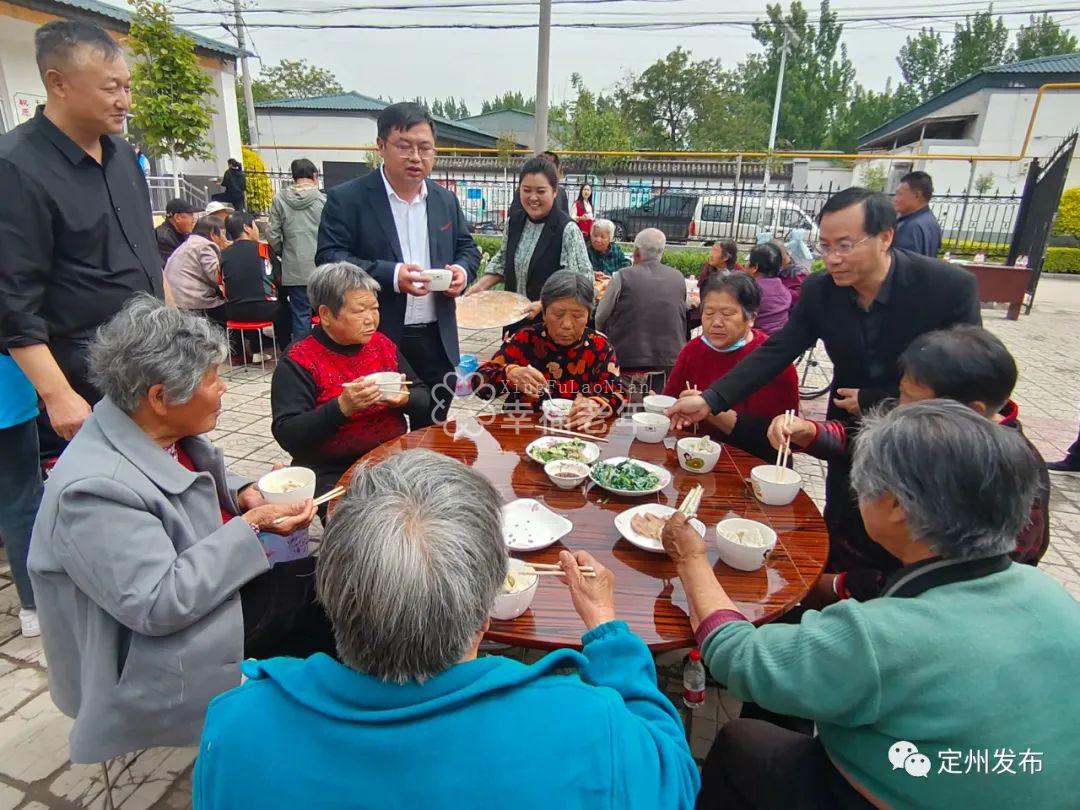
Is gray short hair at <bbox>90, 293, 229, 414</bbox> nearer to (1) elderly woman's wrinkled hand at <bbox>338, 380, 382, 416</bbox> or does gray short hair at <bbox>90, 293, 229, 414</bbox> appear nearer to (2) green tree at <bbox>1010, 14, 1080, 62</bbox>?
(1) elderly woman's wrinkled hand at <bbox>338, 380, 382, 416</bbox>

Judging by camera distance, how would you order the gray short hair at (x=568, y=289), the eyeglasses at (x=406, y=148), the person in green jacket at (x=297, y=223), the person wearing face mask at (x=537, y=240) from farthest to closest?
the person in green jacket at (x=297, y=223) < the person wearing face mask at (x=537, y=240) < the eyeglasses at (x=406, y=148) < the gray short hair at (x=568, y=289)

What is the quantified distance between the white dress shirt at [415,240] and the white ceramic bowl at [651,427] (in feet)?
4.61

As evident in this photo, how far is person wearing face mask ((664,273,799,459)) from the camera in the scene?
2.87 meters

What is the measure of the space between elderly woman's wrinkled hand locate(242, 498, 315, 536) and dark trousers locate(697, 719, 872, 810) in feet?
4.20

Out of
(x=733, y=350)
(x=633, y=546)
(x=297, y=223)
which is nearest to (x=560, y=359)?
(x=733, y=350)

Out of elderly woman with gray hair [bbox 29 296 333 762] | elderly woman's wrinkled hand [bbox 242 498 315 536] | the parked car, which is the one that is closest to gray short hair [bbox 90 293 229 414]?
elderly woman with gray hair [bbox 29 296 333 762]

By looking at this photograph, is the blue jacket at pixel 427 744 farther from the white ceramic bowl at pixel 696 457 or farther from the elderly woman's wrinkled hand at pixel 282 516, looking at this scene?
the white ceramic bowl at pixel 696 457

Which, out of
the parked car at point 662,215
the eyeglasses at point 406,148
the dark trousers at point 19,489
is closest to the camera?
the dark trousers at point 19,489

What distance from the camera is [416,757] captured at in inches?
28.7

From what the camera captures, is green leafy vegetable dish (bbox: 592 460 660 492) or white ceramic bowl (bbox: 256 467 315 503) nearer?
white ceramic bowl (bbox: 256 467 315 503)

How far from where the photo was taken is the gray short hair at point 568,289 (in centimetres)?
285

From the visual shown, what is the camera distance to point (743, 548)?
5.23 feet

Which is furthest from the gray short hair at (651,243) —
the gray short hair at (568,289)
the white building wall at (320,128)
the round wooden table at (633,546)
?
the white building wall at (320,128)

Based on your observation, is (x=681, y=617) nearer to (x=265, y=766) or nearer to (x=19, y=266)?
(x=265, y=766)
